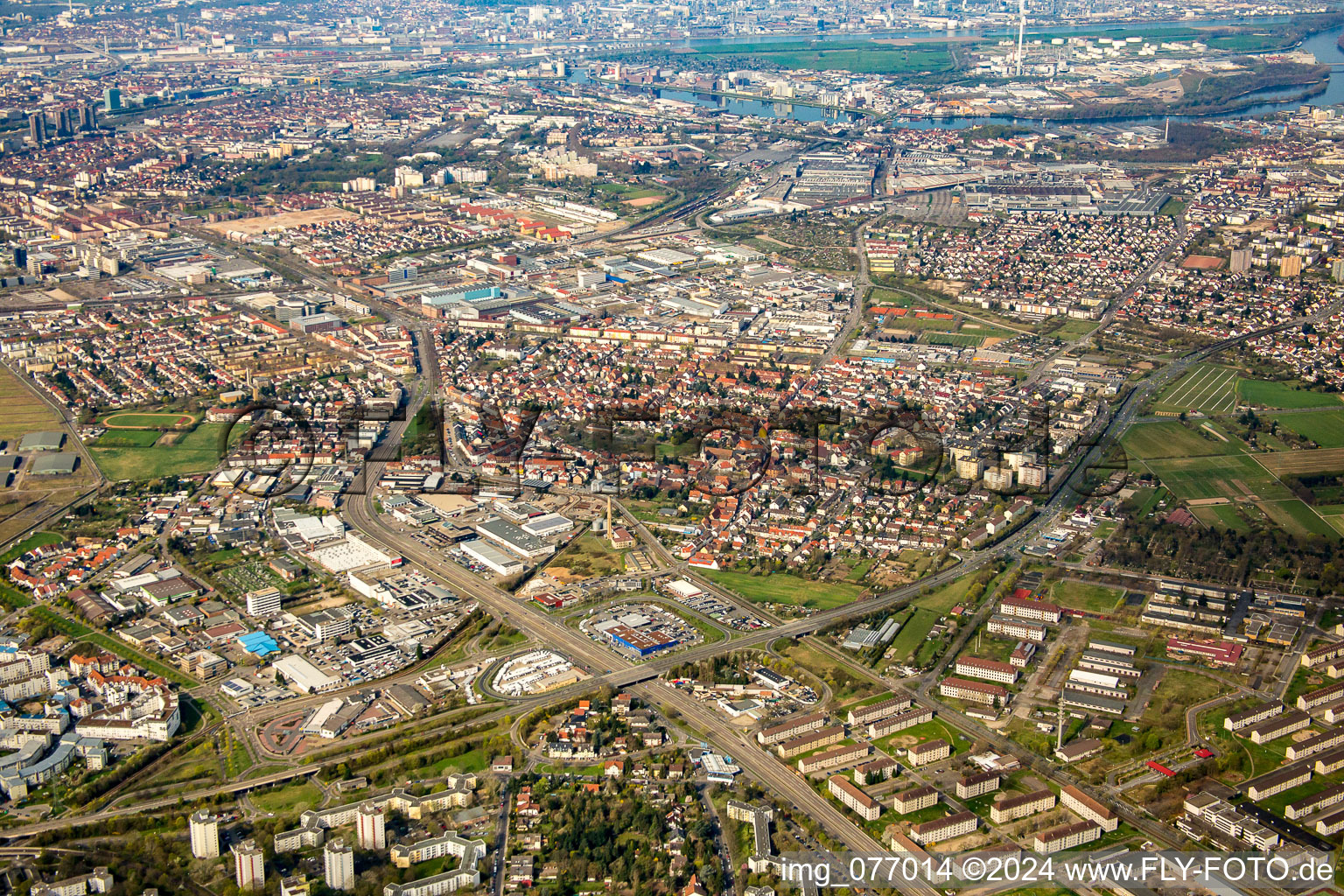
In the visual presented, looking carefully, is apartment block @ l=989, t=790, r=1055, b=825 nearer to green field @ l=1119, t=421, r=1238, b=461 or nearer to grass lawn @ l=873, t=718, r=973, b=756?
grass lawn @ l=873, t=718, r=973, b=756

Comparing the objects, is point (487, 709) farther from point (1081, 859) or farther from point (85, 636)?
point (1081, 859)

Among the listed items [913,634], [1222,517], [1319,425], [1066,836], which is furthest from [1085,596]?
[1319,425]

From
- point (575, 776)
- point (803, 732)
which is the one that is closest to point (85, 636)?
point (575, 776)

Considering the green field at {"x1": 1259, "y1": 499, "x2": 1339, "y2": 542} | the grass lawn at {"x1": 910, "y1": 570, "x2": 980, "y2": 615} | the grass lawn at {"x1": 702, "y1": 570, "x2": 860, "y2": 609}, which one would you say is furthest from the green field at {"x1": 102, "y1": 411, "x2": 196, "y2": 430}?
the green field at {"x1": 1259, "y1": 499, "x2": 1339, "y2": 542}

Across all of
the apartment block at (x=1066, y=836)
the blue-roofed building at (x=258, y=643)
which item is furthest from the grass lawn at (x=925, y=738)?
the blue-roofed building at (x=258, y=643)

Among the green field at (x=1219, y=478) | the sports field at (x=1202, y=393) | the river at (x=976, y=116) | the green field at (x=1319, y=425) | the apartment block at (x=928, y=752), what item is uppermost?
the river at (x=976, y=116)

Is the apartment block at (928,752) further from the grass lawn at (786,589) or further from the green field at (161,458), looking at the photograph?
the green field at (161,458)
